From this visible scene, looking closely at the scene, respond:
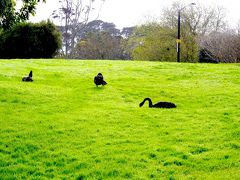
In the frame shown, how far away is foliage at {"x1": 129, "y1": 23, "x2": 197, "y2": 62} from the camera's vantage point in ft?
181

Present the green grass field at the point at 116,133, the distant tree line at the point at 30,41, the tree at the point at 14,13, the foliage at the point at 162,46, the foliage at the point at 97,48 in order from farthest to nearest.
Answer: the foliage at the point at 97,48 < the foliage at the point at 162,46 < the distant tree line at the point at 30,41 < the tree at the point at 14,13 < the green grass field at the point at 116,133

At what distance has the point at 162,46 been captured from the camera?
56.3 meters

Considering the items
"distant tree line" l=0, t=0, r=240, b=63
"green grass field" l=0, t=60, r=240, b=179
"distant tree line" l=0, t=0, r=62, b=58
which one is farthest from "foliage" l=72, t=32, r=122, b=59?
"green grass field" l=0, t=60, r=240, b=179

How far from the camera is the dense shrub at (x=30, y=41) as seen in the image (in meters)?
45.5

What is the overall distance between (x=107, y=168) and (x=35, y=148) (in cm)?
221

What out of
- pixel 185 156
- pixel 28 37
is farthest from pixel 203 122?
pixel 28 37

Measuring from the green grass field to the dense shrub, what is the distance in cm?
2673

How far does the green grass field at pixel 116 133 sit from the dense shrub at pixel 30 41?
87.7ft

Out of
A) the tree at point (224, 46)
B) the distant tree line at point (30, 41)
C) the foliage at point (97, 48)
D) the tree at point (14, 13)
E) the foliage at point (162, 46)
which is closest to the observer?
the tree at point (14, 13)

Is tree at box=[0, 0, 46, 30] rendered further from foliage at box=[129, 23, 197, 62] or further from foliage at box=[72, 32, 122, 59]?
foliage at box=[72, 32, 122, 59]

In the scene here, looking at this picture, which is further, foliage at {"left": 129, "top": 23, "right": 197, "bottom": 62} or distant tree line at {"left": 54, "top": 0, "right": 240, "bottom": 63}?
foliage at {"left": 129, "top": 23, "right": 197, "bottom": 62}

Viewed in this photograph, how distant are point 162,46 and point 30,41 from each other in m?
19.9

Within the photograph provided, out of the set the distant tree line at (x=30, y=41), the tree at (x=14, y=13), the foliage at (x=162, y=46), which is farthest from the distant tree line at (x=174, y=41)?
A: the tree at (x=14, y=13)

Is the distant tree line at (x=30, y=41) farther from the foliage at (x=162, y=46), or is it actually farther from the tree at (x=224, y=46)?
the tree at (x=224, y=46)
